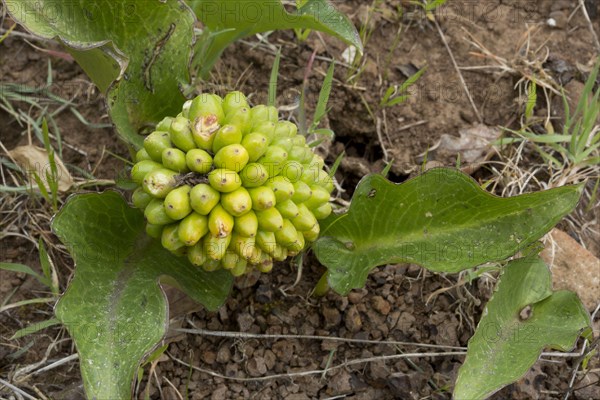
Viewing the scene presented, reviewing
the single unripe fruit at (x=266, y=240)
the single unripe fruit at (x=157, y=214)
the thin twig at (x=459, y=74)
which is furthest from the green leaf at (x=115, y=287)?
the thin twig at (x=459, y=74)

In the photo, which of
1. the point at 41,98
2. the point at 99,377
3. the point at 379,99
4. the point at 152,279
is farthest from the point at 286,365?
the point at 41,98

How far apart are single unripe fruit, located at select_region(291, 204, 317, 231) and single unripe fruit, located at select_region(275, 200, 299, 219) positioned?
34 mm

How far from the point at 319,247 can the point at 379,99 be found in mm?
930

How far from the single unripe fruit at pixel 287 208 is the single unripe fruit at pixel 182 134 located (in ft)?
1.02

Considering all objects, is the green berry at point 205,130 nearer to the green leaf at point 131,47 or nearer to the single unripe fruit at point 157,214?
the single unripe fruit at point 157,214

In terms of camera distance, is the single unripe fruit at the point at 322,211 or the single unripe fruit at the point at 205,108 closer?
the single unripe fruit at the point at 205,108

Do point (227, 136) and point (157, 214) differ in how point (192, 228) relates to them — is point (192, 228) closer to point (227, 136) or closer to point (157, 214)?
point (157, 214)

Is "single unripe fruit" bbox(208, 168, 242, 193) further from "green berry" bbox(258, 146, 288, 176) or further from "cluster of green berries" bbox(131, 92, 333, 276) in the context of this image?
"green berry" bbox(258, 146, 288, 176)

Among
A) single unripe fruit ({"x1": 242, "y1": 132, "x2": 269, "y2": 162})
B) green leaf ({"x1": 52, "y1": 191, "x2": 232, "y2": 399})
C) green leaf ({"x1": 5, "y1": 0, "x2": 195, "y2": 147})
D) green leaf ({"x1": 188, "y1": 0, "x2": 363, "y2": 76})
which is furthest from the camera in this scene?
green leaf ({"x1": 188, "y1": 0, "x2": 363, "y2": 76})

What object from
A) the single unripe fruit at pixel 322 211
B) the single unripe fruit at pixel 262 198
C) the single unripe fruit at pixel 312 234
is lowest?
the single unripe fruit at pixel 312 234

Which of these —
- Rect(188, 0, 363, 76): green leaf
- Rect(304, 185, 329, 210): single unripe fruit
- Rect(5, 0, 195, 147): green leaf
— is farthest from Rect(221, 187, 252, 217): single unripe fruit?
Rect(188, 0, 363, 76): green leaf

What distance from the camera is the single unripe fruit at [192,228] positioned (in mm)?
1905

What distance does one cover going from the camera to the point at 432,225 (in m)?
2.19

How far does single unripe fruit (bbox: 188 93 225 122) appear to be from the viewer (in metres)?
2.00
